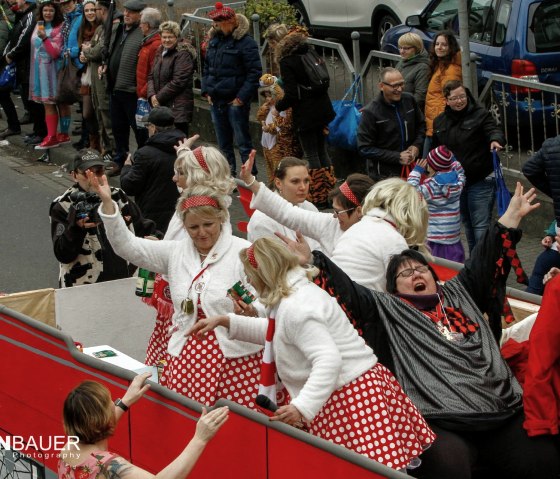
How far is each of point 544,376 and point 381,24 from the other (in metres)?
11.5

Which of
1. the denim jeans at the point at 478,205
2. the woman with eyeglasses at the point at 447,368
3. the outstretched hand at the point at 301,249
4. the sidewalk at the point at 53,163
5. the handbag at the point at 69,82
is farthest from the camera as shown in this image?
the handbag at the point at 69,82

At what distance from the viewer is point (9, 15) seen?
18.0 meters

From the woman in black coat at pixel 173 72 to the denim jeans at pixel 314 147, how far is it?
5.41ft

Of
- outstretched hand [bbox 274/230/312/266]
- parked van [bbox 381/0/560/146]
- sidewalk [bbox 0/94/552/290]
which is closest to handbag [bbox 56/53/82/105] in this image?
sidewalk [bbox 0/94/552/290]

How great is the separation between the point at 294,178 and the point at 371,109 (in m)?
2.93

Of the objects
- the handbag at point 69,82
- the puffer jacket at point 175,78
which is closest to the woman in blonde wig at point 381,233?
the puffer jacket at point 175,78

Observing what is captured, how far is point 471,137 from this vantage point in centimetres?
1037

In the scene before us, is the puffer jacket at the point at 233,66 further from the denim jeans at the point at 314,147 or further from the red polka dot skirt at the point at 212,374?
the red polka dot skirt at the point at 212,374

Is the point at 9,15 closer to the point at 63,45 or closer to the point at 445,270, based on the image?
the point at 63,45

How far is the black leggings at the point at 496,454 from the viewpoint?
19.0ft

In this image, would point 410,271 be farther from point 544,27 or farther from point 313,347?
point 544,27

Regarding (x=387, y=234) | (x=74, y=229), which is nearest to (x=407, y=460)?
(x=387, y=234)

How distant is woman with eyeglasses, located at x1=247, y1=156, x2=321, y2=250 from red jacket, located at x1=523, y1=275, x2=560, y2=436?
2.35 m

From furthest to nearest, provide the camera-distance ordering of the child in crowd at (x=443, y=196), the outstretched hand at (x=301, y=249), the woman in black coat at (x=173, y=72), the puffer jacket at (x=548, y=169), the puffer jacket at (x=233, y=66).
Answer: the woman in black coat at (x=173, y=72)
the puffer jacket at (x=233, y=66)
the child in crowd at (x=443, y=196)
the puffer jacket at (x=548, y=169)
the outstretched hand at (x=301, y=249)
